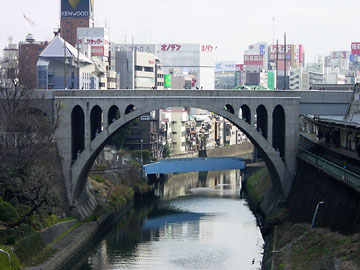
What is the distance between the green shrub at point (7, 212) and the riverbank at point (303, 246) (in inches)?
612

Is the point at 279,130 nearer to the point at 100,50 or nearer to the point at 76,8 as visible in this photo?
the point at 100,50

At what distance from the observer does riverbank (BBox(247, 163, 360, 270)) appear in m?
37.1

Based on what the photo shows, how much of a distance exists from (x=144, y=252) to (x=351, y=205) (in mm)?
16953

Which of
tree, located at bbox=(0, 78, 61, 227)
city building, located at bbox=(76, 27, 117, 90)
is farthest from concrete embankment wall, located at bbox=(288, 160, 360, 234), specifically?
city building, located at bbox=(76, 27, 117, 90)

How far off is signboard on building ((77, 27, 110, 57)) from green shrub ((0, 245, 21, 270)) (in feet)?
296

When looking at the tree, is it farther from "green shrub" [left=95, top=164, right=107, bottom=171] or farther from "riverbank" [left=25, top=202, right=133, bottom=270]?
"green shrub" [left=95, top=164, right=107, bottom=171]

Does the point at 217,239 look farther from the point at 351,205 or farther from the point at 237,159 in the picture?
the point at 237,159

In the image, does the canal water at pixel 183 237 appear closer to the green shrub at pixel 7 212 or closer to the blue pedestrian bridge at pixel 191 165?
the green shrub at pixel 7 212

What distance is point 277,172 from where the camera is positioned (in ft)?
203

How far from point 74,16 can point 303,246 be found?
11810 cm

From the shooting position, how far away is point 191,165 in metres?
93.4

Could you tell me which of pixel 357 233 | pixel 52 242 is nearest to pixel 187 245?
pixel 52 242

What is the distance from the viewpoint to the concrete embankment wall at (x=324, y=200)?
41.8 meters

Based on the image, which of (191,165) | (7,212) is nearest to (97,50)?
(191,165)
